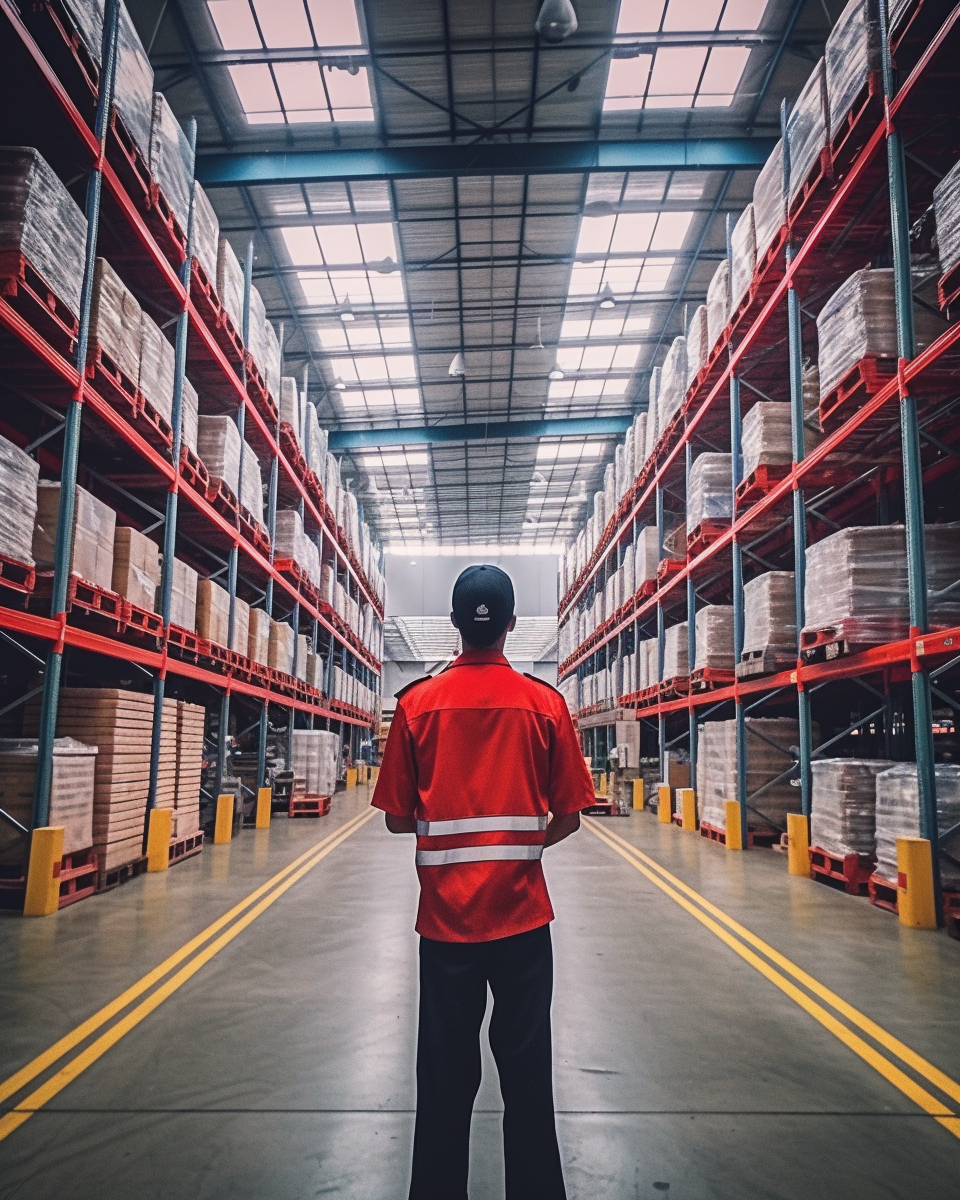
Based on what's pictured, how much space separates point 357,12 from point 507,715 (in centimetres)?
1168

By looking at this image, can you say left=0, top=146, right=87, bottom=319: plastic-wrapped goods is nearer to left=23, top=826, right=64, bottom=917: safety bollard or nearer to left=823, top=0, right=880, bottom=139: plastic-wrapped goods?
left=23, top=826, right=64, bottom=917: safety bollard

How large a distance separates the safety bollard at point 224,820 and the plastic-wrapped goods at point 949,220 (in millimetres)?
9182

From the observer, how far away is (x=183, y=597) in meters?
9.44

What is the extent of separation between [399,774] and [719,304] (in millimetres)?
10716

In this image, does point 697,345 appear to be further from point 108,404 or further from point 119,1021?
point 119,1021

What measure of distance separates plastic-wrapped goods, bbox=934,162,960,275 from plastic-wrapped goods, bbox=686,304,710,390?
5.91 metres

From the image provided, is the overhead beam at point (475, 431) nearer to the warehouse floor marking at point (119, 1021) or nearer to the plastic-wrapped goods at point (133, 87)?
the plastic-wrapped goods at point (133, 87)

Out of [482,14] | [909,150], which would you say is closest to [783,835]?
[909,150]

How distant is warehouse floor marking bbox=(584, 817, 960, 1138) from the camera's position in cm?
304

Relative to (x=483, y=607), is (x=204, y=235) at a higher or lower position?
higher

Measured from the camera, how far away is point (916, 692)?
6.11 metres

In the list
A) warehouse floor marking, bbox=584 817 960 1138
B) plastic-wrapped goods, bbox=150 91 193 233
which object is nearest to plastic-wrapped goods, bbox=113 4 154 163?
plastic-wrapped goods, bbox=150 91 193 233

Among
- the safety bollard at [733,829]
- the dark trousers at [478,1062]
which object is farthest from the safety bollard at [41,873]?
the safety bollard at [733,829]

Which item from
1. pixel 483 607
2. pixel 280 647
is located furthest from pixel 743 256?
pixel 483 607
